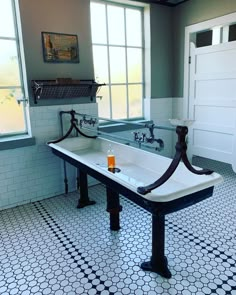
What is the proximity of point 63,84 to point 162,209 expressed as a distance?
6.60 feet

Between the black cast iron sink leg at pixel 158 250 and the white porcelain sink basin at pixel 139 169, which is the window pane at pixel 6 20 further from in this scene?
the black cast iron sink leg at pixel 158 250

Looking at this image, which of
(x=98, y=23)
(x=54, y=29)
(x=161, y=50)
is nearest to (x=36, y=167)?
(x=54, y=29)

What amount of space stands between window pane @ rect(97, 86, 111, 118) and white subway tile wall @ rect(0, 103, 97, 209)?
0.32 metres

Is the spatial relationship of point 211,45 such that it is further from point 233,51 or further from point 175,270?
point 175,270

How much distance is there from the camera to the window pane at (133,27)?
3746 mm

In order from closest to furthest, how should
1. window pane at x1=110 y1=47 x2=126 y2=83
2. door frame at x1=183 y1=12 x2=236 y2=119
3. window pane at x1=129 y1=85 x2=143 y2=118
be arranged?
door frame at x1=183 y1=12 x2=236 y2=119
window pane at x1=110 y1=47 x2=126 y2=83
window pane at x1=129 y1=85 x2=143 y2=118

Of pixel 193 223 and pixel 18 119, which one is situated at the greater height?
pixel 18 119

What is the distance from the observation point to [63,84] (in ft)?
9.59

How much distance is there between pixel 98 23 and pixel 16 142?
6.40 feet

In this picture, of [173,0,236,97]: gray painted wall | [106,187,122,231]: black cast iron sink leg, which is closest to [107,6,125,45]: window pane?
[173,0,236,97]: gray painted wall

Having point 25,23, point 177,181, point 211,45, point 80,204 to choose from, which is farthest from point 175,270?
point 211,45

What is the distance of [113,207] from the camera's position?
2373mm

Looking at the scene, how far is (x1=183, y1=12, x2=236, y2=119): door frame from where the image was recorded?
10.8ft

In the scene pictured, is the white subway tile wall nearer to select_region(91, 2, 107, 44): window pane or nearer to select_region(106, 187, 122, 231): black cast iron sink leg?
select_region(91, 2, 107, 44): window pane
